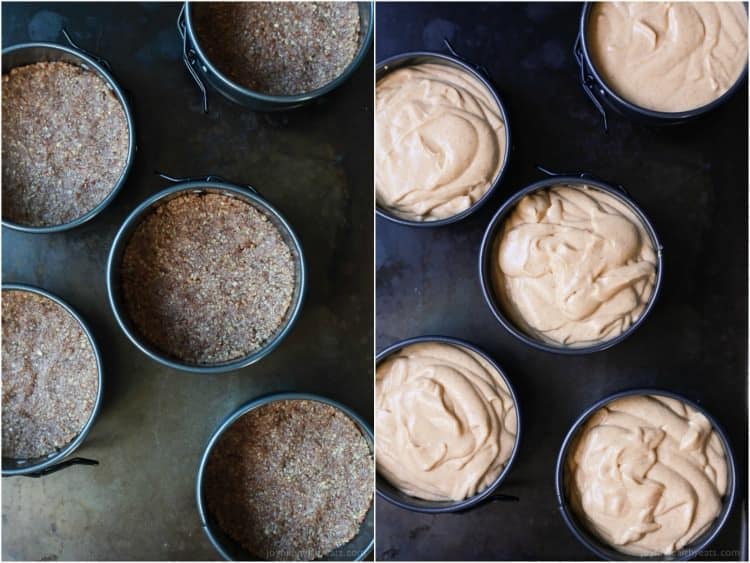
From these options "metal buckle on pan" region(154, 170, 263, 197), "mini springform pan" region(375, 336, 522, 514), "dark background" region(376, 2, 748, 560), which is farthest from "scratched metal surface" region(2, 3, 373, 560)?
"mini springform pan" region(375, 336, 522, 514)

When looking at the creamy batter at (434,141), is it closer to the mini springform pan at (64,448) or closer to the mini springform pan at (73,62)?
the mini springform pan at (73,62)

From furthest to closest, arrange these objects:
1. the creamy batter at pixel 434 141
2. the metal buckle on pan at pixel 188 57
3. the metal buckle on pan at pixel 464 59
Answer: the metal buckle on pan at pixel 188 57 → the metal buckle on pan at pixel 464 59 → the creamy batter at pixel 434 141

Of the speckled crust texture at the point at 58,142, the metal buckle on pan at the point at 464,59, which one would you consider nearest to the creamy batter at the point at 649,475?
the metal buckle on pan at the point at 464,59

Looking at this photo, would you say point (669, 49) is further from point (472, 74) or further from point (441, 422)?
point (441, 422)

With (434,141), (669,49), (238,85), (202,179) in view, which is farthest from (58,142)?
(669,49)

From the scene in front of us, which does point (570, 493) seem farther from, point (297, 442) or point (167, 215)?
point (167, 215)
